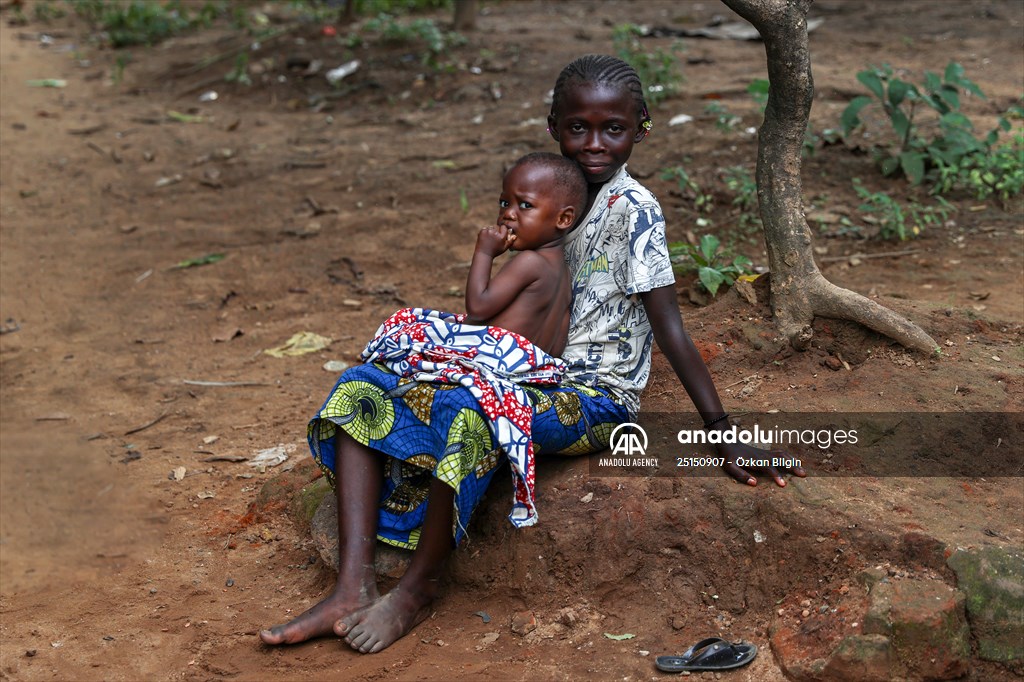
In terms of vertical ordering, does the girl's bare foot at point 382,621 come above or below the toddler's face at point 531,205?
below

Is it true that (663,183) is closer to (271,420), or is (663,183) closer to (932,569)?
(271,420)

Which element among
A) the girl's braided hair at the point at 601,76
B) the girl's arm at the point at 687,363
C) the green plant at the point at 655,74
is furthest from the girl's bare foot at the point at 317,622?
the green plant at the point at 655,74

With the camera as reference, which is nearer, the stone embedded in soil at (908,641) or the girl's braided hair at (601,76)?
the stone embedded in soil at (908,641)

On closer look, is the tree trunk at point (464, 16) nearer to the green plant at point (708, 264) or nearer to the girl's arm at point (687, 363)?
the green plant at point (708, 264)

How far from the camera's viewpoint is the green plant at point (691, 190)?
524 centimetres

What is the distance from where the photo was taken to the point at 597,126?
2.82m

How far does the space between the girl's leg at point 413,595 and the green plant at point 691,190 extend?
9.83ft

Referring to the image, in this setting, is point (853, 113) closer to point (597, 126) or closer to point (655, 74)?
point (655, 74)

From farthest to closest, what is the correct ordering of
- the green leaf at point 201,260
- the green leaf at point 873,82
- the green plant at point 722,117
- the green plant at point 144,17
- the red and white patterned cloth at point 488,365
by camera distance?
the green plant at point 144,17, the green plant at point 722,117, the green leaf at point 201,260, the green leaf at point 873,82, the red and white patterned cloth at point 488,365

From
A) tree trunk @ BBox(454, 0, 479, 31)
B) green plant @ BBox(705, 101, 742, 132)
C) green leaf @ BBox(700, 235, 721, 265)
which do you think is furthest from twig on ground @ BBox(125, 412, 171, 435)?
tree trunk @ BBox(454, 0, 479, 31)

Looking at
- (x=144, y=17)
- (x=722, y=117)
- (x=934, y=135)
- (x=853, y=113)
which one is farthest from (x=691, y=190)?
(x=144, y=17)

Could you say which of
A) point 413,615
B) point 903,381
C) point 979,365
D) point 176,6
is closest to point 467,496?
point 413,615

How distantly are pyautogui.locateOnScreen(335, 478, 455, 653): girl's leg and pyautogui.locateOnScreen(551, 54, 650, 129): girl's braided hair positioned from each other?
3.86 ft

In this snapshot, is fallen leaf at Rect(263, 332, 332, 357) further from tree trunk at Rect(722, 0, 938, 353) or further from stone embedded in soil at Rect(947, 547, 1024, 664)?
stone embedded in soil at Rect(947, 547, 1024, 664)
